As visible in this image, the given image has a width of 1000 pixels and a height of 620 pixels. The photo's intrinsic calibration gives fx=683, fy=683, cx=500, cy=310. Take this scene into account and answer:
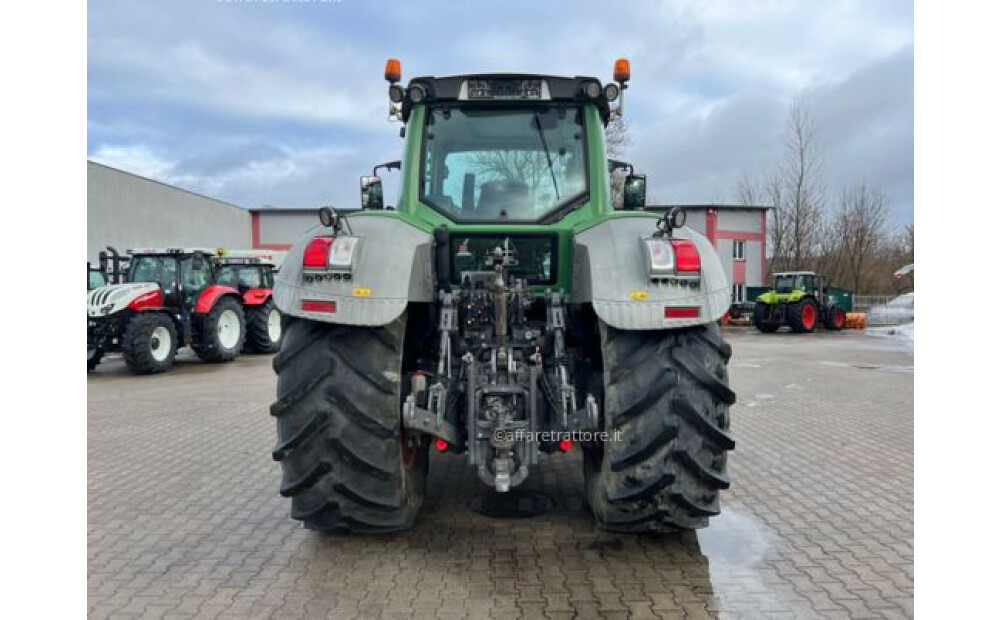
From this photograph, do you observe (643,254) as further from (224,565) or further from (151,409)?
(151,409)

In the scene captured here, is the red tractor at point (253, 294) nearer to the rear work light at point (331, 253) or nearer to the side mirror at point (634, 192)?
the side mirror at point (634, 192)

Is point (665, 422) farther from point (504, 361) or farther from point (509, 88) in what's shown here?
point (509, 88)

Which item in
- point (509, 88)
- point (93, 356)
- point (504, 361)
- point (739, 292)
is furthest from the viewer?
point (739, 292)

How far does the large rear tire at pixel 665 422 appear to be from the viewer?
131 inches

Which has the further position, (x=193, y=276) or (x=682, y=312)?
(x=193, y=276)

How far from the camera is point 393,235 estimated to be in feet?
11.8

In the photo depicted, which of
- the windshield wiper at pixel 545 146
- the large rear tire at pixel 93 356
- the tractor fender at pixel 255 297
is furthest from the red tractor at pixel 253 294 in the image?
the windshield wiper at pixel 545 146

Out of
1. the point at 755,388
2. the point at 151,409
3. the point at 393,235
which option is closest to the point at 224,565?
the point at 393,235

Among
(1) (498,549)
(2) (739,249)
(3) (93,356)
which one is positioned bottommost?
(1) (498,549)

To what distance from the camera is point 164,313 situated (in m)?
12.8

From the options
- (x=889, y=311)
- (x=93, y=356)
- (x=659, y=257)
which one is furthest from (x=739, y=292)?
(x=659, y=257)

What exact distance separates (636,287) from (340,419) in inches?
63.0

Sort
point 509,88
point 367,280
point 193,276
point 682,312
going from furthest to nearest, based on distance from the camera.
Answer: point 193,276, point 509,88, point 367,280, point 682,312

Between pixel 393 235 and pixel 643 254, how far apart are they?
1301 mm
